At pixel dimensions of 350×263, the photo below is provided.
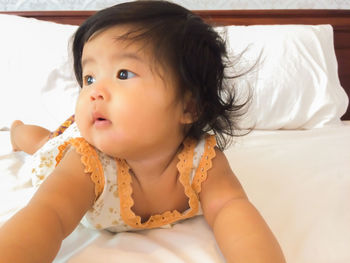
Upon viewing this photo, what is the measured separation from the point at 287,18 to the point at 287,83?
506mm

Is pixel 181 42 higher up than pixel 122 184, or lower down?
higher up

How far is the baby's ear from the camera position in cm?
64

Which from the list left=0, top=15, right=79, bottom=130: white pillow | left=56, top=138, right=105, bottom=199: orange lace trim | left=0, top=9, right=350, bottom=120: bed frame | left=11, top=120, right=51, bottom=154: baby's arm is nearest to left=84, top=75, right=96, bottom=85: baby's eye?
left=56, top=138, right=105, bottom=199: orange lace trim

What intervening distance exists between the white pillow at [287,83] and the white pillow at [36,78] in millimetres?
619

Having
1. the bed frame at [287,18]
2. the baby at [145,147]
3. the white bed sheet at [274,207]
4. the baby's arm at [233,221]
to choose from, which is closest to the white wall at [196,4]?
the bed frame at [287,18]

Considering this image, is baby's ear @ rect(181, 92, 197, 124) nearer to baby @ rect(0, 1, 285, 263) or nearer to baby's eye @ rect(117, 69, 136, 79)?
baby @ rect(0, 1, 285, 263)

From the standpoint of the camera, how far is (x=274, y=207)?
2.36 feet

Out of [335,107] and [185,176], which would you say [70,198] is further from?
[335,107]

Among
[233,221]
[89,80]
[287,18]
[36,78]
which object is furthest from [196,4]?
[233,221]

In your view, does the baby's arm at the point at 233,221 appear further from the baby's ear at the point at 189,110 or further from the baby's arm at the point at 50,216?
Result: the baby's arm at the point at 50,216

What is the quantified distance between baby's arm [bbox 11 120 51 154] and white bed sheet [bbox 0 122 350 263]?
0.03 m

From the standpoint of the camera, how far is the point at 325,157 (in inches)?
38.5

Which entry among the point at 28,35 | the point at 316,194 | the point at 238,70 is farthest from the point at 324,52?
the point at 28,35

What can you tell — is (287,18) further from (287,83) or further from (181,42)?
(181,42)
